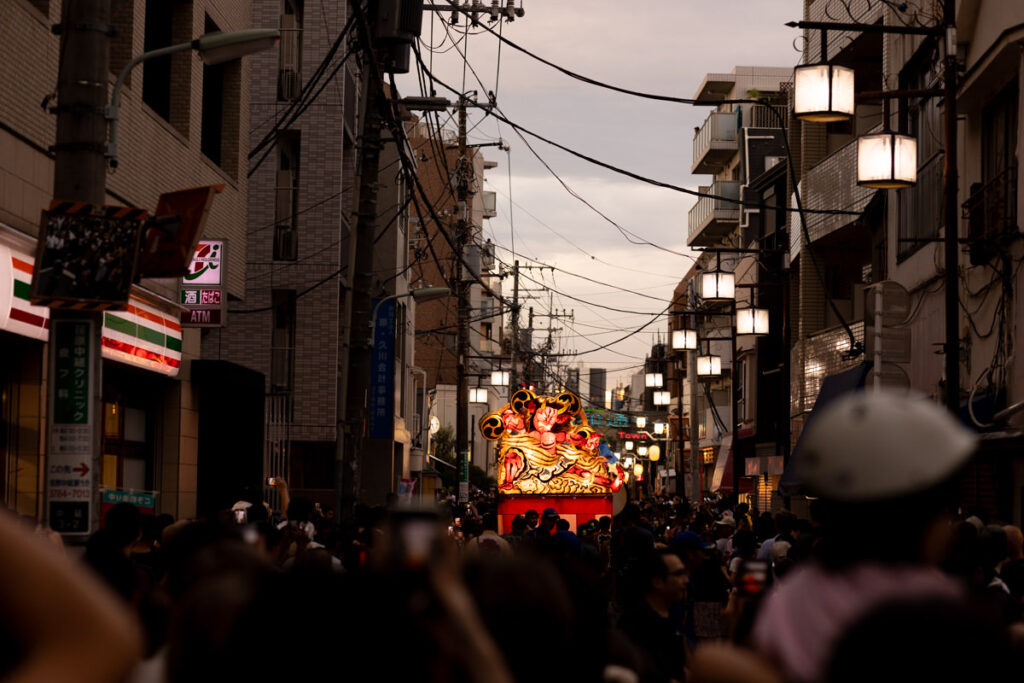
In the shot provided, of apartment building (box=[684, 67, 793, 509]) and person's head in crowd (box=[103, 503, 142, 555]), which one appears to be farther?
apartment building (box=[684, 67, 793, 509])

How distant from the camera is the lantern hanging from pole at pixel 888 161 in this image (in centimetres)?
1734

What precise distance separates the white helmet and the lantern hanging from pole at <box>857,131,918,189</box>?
15068mm

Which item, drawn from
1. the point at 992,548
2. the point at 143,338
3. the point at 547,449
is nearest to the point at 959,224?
the point at 547,449

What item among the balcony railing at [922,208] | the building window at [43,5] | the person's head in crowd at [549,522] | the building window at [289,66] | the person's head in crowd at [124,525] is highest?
the building window at [289,66]

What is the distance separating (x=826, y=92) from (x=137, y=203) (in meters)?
8.92

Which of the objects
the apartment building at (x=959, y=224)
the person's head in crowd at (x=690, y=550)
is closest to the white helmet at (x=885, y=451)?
the person's head in crowd at (x=690, y=550)

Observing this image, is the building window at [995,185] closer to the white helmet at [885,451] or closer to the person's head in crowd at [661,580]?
the person's head in crowd at [661,580]

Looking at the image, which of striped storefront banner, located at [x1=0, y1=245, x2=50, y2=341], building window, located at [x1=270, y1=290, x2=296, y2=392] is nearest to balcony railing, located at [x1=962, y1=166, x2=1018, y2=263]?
striped storefront banner, located at [x1=0, y1=245, x2=50, y2=341]

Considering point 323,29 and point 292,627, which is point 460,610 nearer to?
point 292,627

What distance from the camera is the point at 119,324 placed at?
56.9 ft

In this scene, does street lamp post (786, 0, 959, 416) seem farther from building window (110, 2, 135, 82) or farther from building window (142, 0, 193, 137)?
building window (142, 0, 193, 137)

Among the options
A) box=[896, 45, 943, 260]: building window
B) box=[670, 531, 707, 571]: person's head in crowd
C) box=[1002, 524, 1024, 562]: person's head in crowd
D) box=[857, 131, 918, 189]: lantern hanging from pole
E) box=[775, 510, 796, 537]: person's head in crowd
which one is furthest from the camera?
box=[896, 45, 943, 260]: building window

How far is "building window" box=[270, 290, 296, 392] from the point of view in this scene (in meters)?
32.1

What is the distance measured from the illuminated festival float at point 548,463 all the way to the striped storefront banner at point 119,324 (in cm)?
1169
